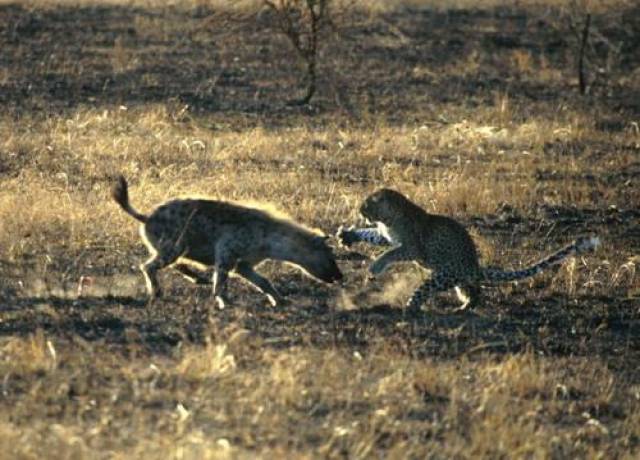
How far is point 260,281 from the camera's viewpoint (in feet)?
33.3

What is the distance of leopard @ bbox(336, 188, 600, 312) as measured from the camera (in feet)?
33.1

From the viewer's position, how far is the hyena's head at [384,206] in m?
10.5

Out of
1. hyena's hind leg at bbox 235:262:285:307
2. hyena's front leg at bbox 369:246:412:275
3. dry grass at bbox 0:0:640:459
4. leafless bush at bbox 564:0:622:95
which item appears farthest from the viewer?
leafless bush at bbox 564:0:622:95

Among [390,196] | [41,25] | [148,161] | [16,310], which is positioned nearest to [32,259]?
[16,310]

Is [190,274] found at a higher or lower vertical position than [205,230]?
lower

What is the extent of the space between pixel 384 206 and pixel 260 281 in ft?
3.55

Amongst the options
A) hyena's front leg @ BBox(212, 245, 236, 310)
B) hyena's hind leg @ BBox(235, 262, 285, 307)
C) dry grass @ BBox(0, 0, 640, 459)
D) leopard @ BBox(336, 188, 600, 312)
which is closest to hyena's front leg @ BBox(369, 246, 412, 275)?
leopard @ BBox(336, 188, 600, 312)


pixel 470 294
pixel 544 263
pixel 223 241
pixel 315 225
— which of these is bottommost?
pixel 315 225

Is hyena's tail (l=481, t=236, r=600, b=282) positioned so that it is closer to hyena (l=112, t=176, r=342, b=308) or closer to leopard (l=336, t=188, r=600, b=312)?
leopard (l=336, t=188, r=600, b=312)

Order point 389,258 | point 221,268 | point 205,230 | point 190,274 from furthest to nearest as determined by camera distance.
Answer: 1. point 190,274
2. point 389,258
3. point 205,230
4. point 221,268

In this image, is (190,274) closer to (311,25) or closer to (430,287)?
(430,287)

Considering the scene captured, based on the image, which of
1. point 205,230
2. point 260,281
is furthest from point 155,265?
point 260,281

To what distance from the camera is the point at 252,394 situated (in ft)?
24.8

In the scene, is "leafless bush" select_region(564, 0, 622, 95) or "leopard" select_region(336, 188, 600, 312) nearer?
"leopard" select_region(336, 188, 600, 312)
